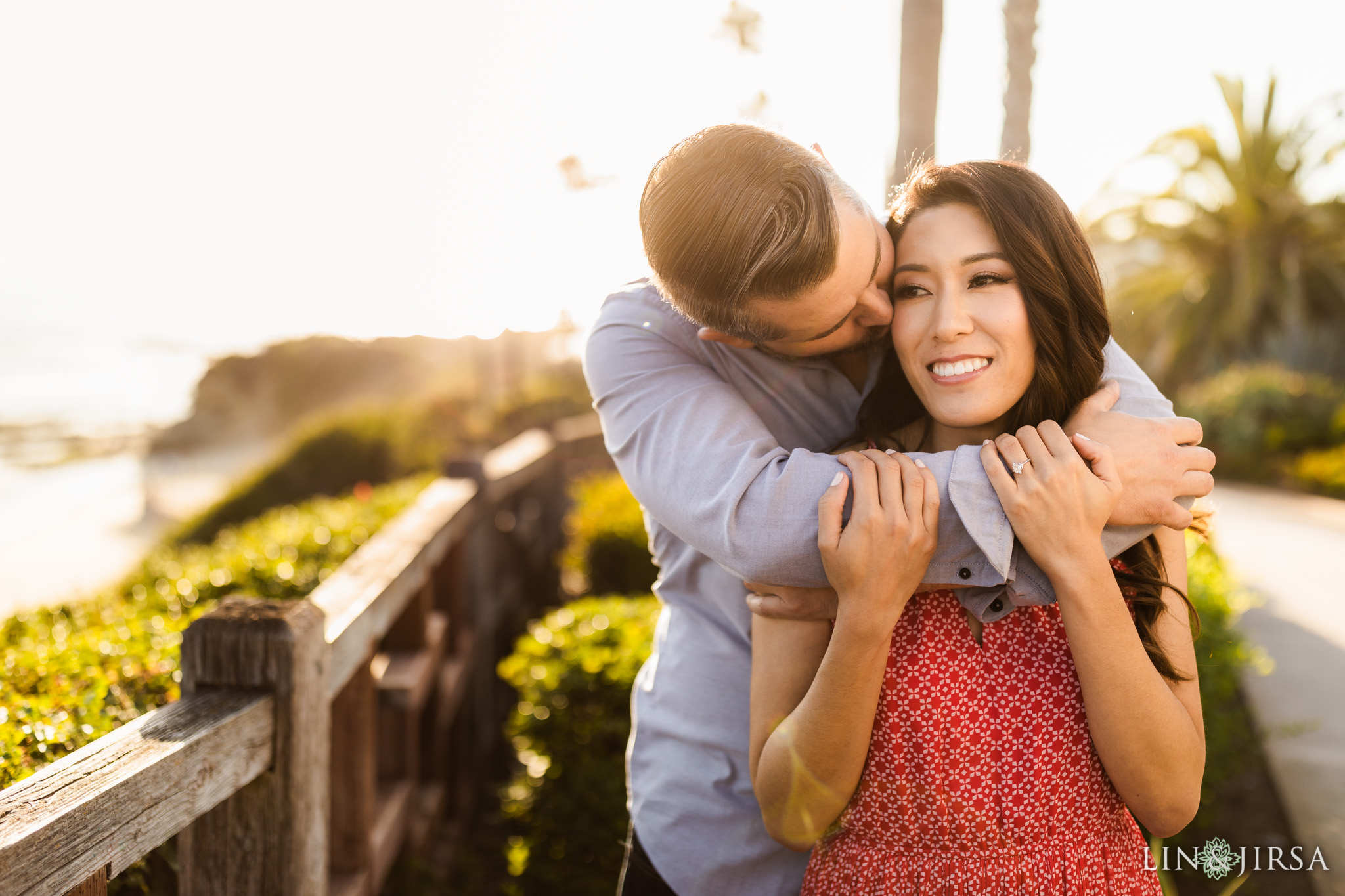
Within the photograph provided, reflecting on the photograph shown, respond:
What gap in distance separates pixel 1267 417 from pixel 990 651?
16452 mm

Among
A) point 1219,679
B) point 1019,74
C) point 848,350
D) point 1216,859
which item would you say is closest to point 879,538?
point 848,350

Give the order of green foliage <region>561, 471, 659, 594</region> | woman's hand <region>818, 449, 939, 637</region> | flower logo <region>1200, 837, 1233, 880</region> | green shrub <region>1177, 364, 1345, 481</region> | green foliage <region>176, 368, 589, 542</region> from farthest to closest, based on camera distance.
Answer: green shrub <region>1177, 364, 1345, 481</region> < green foliage <region>176, 368, 589, 542</region> < green foliage <region>561, 471, 659, 594</region> < flower logo <region>1200, 837, 1233, 880</region> < woman's hand <region>818, 449, 939, 637</region>

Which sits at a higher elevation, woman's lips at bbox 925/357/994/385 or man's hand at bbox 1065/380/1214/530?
woman's lips at bbox 925/357/994/385

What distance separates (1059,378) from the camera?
1.63 metres

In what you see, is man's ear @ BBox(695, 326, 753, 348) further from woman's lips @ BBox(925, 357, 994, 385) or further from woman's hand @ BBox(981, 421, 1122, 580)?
woman's hand @ BBox(981, 421, 1122, 580)

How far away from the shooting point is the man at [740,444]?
1379 millimetres

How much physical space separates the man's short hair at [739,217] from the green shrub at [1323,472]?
42.2 feet

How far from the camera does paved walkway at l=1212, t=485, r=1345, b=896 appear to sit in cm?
338

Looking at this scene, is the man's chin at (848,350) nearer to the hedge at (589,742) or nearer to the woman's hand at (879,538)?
the woman's hand at (879,538)

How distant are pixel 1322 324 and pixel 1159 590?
22.5 meters

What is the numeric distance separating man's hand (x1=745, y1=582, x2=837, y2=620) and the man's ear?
454 millimetres

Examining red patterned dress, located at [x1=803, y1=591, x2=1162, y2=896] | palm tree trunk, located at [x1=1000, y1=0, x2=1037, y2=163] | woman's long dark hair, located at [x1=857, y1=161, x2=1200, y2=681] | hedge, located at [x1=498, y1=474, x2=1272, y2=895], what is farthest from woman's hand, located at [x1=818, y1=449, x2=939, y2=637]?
palm tree trunk, located at [x1=1000, y1=0, x2=1037, y2=163]

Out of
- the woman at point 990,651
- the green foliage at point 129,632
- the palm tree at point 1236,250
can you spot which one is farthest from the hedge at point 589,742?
the palm tree at point 1236,250

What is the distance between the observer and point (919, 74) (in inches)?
124
